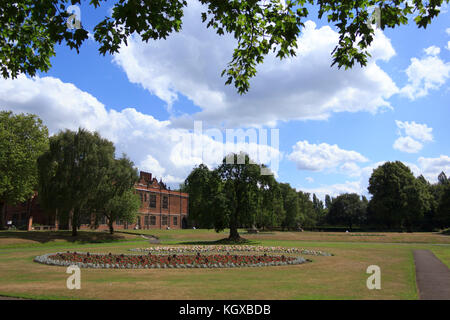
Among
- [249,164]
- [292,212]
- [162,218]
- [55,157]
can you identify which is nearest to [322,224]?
[292,212]

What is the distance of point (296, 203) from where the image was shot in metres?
94.4

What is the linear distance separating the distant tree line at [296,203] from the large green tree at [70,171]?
11.6m

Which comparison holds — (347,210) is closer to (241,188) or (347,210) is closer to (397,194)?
(397,194)

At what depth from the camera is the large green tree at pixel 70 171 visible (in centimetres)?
4078

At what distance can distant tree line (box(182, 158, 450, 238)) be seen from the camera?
39.8 m

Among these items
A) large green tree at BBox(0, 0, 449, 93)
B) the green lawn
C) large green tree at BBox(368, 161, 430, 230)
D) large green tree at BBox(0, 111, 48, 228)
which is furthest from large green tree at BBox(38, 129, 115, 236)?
large green tree at BBox(368, 161, 430, 230)

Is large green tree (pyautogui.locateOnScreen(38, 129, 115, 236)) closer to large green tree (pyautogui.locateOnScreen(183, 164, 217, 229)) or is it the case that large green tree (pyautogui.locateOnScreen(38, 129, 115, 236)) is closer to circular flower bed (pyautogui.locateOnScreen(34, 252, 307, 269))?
large green tree (pyautogui.locateOnScreen(183, 164, 217, 229))

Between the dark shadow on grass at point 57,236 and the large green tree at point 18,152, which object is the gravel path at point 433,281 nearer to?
the dark shadow on grass at point 57,236

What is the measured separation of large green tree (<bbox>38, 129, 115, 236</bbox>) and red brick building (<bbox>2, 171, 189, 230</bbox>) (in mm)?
18065

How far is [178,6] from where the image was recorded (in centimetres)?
988

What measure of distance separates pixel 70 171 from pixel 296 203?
6631 cm

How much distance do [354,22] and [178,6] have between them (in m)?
4.90
